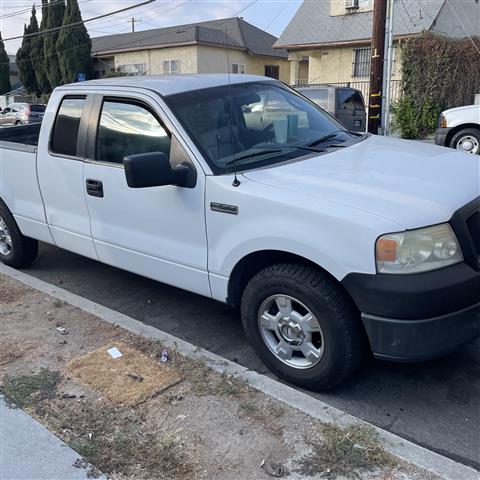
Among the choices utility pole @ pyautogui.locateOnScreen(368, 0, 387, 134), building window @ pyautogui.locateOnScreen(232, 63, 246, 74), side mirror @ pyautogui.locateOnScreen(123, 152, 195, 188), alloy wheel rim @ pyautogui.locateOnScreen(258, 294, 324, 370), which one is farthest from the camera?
building window @ pyautogui.locateOnScreen(232, 63, 246, 74)

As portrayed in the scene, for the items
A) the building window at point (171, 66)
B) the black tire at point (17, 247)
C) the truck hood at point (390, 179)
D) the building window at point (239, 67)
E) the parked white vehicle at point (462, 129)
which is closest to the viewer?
the truck hood at point (390, 179)

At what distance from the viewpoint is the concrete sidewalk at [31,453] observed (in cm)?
266

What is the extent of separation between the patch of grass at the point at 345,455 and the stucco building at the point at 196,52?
30.8 m

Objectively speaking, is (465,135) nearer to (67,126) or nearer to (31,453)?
(67,126)

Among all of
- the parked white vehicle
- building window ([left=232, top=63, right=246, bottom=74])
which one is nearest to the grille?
the parked white vehicle

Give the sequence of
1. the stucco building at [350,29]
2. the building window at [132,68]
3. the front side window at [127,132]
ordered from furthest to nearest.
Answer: the building window at [132,68], the stucco building at [350,29], the front side window at [127,132]

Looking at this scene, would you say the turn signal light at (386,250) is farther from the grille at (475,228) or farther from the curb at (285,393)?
the curb at (285,393)

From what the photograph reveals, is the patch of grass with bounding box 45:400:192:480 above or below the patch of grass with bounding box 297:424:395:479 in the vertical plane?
below

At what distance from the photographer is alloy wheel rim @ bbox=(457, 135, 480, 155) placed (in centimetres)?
1087

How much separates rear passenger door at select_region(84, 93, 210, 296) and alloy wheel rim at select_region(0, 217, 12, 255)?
1.63 metres

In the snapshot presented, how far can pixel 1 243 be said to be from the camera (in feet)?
19.5

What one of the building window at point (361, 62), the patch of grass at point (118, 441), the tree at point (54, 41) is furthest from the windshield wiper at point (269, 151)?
the tree at point (54, 41)

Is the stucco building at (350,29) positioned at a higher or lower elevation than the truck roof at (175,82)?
higher

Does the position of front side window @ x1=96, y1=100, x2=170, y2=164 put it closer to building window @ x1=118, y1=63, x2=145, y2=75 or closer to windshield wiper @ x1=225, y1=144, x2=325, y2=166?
windshield wiper @ x1=225, y1=144, x2=325, y2=166
